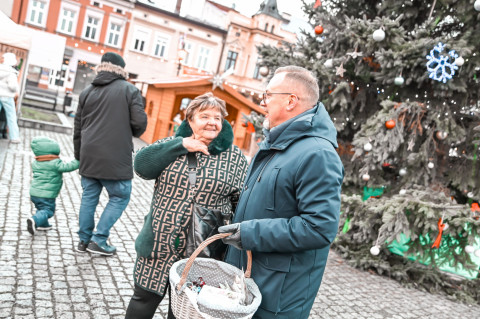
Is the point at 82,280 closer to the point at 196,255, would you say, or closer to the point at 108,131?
the point at 108,131

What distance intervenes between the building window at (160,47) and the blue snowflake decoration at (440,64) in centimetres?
2786

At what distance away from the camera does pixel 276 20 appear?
30.9m

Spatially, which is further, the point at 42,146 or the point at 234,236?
the point at 42,146

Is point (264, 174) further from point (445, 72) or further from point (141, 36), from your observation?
point (141, 36)

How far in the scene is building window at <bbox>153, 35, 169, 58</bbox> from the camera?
30359mm

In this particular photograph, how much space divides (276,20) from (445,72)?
91.2ft

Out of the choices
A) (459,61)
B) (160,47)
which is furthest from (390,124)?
(160,47)

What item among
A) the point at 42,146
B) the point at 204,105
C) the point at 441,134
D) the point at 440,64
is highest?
the point at 440,64

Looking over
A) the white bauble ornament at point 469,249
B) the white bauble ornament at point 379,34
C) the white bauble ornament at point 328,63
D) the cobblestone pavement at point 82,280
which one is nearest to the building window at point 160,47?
the cobblestone pavement at point 82,280

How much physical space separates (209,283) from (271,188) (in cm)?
63

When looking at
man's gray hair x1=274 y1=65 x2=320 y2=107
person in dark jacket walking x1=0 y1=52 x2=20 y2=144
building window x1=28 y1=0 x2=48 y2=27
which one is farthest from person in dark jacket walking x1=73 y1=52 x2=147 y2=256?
building window x1=28 y1=0 x2=48 y2=27

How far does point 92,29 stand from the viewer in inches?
1141

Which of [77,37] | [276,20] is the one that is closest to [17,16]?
[77,37]

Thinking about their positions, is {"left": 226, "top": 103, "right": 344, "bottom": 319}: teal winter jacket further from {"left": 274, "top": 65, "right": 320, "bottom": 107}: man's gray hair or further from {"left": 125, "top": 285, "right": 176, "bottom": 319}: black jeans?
{"left": 125, "top": 285, "right": 176, "bottom": 319}: black jeans
